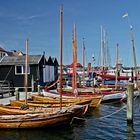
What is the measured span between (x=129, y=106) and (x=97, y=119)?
146 inches

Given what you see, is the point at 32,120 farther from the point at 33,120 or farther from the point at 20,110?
the point at 20,110

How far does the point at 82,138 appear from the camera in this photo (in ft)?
60.2

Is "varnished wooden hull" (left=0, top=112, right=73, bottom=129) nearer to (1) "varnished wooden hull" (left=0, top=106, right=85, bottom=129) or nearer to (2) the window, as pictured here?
(1) "varnished wooden hull" (left=0, top=106, right=85, bottom=129)

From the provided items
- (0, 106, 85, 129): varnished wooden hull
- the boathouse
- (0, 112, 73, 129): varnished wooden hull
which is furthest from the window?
(0, 112, 73, 129): varnished wooden hull

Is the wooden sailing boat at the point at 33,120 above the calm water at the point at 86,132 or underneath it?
above

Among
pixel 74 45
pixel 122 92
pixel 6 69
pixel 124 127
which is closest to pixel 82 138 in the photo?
pixel 124 127

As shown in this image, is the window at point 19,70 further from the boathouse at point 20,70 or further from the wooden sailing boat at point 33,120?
the wooden sailing boat at point 33,120

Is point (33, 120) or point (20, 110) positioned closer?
point (33, 120)

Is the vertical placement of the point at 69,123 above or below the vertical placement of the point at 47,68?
below

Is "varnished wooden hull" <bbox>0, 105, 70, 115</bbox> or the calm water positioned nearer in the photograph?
the calm water

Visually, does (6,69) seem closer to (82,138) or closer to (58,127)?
(58,127)

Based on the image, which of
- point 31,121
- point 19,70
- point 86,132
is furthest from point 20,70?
point 86,132

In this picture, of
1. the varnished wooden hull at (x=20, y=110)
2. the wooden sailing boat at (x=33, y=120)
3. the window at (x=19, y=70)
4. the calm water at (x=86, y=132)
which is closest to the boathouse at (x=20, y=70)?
the window at (x=19, y=70)

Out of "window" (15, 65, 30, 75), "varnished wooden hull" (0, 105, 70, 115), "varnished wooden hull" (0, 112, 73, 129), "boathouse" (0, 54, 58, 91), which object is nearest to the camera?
"varnished wooden hull" (0, 112, 73, 129)
